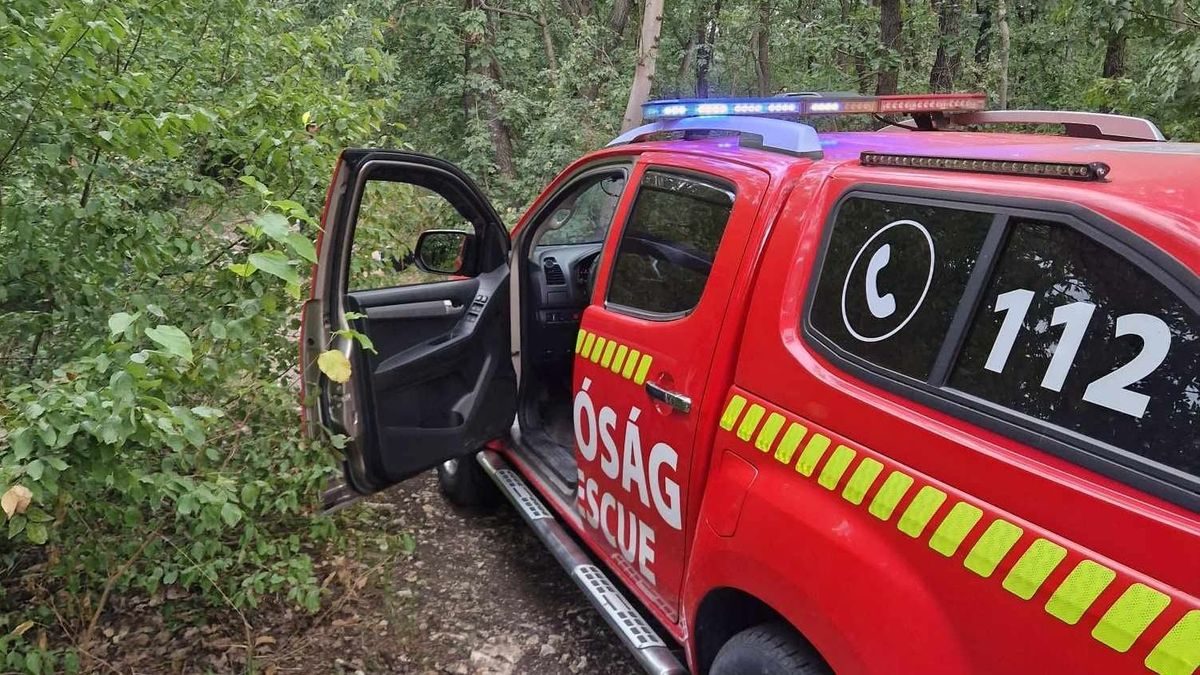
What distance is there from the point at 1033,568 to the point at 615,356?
159cm

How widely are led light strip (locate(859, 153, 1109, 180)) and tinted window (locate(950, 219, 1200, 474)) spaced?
121mm

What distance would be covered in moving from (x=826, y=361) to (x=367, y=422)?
6.35 ft

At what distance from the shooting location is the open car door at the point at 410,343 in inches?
118

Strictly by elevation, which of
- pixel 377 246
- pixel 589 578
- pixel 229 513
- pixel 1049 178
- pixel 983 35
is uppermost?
pixel 983 35

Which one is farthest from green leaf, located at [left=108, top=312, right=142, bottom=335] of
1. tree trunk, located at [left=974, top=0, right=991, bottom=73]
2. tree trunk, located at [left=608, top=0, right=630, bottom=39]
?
tree trunk, located at [left=608, top=0, right=630, bottom=39]

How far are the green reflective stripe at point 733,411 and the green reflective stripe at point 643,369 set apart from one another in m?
0.44

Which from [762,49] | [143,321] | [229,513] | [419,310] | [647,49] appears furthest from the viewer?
[762,49]

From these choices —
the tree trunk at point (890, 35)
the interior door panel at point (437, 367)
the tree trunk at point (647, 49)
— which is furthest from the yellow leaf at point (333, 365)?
the tree trunk at point (890, 35)

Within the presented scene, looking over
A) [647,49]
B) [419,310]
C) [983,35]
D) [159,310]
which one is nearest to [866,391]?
[159,310]

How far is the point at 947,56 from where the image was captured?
11164mm

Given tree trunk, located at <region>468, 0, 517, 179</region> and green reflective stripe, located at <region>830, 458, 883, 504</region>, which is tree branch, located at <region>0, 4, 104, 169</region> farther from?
tree trunk, located at <region>468, 0, 517, 179</region>

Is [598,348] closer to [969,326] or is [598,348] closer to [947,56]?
[969,326]

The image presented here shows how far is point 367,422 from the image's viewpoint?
10.2 feet

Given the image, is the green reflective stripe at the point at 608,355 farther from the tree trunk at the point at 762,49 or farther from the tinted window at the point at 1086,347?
the tree trunk at the point at 762,49
